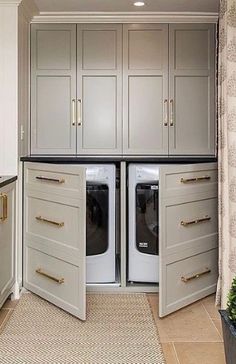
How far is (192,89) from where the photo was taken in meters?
4.13

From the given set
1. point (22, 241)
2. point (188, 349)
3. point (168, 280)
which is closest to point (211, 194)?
point (168, 280)

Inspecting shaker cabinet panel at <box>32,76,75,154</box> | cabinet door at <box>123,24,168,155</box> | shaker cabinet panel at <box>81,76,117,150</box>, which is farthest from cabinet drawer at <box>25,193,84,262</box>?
cabinet door at <box>123,24,168,155</box>

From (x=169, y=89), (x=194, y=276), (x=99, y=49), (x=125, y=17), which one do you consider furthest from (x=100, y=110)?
(x=194, y=276)

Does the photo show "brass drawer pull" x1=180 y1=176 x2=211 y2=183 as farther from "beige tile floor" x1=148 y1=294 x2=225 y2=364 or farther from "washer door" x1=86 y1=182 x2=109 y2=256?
"beige tile floor" x1=148 y1=294 x2=225 y2=364

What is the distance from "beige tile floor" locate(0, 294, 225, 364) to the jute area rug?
0.06 m

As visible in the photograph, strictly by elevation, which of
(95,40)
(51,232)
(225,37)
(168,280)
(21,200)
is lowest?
(168,280)

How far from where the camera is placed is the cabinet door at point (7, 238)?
124 inches

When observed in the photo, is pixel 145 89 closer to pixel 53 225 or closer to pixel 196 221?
pixel 196 221

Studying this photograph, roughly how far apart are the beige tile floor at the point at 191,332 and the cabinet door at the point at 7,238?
0.19 meters

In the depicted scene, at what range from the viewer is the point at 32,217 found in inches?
142

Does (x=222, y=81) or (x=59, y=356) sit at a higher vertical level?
(x=222, y=81)

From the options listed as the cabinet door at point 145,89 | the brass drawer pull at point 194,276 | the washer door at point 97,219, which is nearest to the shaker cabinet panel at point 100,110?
the cabinet door at point 145,89

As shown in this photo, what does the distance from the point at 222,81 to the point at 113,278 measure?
1702mm

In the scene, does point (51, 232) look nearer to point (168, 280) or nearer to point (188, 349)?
point (168, 280)
